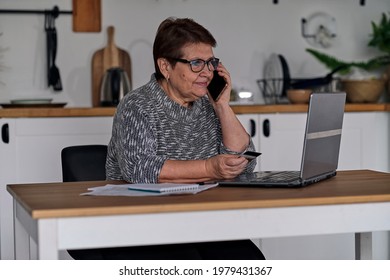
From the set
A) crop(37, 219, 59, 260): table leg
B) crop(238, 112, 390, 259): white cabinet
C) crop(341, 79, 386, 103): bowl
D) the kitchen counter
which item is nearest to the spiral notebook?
crop(37, 219, 59, 260): table leg

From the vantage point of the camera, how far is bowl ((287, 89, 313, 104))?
4.20 metres

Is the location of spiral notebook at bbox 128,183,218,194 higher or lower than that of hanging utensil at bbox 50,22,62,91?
lower

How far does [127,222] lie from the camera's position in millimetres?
1767

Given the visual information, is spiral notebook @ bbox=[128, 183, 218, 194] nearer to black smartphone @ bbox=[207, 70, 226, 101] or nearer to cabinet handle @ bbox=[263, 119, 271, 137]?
black smartphone @ bbox=[207, 70, 226, 101]

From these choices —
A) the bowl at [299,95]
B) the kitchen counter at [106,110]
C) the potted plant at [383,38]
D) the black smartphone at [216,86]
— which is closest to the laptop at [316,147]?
the black smartphone at [216,86]

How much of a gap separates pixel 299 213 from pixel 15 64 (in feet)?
8.92

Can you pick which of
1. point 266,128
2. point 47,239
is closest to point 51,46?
point 266,128

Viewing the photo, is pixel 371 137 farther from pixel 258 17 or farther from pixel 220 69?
pixel 220 69

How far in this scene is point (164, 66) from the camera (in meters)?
2.56

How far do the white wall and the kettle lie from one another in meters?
0.21

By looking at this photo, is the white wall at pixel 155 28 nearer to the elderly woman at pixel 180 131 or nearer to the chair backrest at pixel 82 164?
the chair backrest at pixel 82 164

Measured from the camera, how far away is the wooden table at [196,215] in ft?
5.70

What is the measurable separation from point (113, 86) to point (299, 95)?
98 centimetres

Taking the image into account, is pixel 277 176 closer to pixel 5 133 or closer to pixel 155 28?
pixel 5 133
